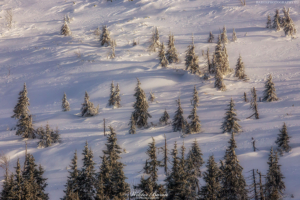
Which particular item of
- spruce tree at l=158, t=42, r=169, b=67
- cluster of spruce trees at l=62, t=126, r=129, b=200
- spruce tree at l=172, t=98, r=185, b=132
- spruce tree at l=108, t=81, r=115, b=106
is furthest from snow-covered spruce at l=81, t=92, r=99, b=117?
spruce tree at l=158, t=42, r=169, b=67

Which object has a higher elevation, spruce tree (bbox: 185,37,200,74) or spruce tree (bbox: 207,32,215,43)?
spruce tree (bbox: 207,32,215,43)

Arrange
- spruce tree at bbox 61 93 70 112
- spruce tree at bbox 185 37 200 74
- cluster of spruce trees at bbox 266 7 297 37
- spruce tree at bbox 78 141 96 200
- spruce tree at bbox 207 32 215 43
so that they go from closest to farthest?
spruce tree at bbox 78 141 96 200
spruce tree at bbox 61 93 70 112
spruce tree at bbox 185 37 200 74
cluster of spruce trees at bbox 266 7 297 37
spruce tree at bbox 207 32 215 43

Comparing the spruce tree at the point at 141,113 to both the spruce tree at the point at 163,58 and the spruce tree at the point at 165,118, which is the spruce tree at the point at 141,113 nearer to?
the spruce tree at the point at 165,118

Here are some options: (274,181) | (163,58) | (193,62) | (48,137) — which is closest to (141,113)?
(48,137)

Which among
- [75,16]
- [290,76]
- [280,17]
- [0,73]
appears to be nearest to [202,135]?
[290,76]

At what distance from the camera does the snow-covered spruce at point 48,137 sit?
29.7 meters

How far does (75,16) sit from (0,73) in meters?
24.4

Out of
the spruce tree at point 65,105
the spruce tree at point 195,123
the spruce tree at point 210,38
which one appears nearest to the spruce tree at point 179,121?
the spruce tree at point 195,123

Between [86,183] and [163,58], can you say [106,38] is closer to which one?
[163,58]

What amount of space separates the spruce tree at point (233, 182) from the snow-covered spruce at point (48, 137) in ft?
63.5

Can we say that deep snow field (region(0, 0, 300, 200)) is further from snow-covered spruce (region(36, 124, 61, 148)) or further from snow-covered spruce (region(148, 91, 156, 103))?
snow-covered spruce (region(148, 91, 156, 103))

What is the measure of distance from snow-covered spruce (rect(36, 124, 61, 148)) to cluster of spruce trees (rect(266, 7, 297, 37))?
132 feet

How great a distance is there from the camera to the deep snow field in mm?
27047

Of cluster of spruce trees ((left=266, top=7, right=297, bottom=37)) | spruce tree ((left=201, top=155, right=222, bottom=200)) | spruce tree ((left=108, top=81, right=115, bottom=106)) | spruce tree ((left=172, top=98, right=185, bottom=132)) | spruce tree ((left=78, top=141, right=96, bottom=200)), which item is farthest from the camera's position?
cluster of spruce trees ((left=266, top=7, right=297, bottom=37))
